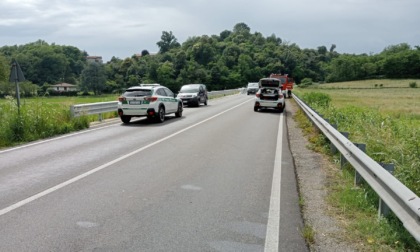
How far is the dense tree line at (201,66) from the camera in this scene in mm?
104688

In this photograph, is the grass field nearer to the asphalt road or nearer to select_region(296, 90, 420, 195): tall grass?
select_region(296, 90, 420, 195): tall grass

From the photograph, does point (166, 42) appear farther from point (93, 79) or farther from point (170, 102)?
point (170, 102)

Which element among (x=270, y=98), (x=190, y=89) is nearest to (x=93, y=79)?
(x=190, y=89)

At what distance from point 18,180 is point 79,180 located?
112 cm

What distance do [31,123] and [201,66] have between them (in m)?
102

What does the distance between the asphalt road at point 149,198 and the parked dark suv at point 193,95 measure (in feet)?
57.2

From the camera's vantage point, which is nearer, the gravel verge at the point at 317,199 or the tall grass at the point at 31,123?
the gravel verge at the point at 317,199

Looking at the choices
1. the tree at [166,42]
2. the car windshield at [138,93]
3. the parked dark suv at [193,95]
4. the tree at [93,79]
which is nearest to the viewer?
the car windshield at [138,93]

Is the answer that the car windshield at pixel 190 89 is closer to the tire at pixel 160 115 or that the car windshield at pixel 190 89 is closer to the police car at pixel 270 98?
the police car at pixel 270 98

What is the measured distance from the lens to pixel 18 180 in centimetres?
698

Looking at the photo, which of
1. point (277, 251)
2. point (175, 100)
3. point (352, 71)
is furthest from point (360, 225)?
point (352, 71)

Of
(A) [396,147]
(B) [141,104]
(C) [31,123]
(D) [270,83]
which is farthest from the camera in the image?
(D) [270,83]

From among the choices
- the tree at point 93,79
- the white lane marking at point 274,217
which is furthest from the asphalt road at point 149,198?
the tree at point 93,79

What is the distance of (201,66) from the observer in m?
113
